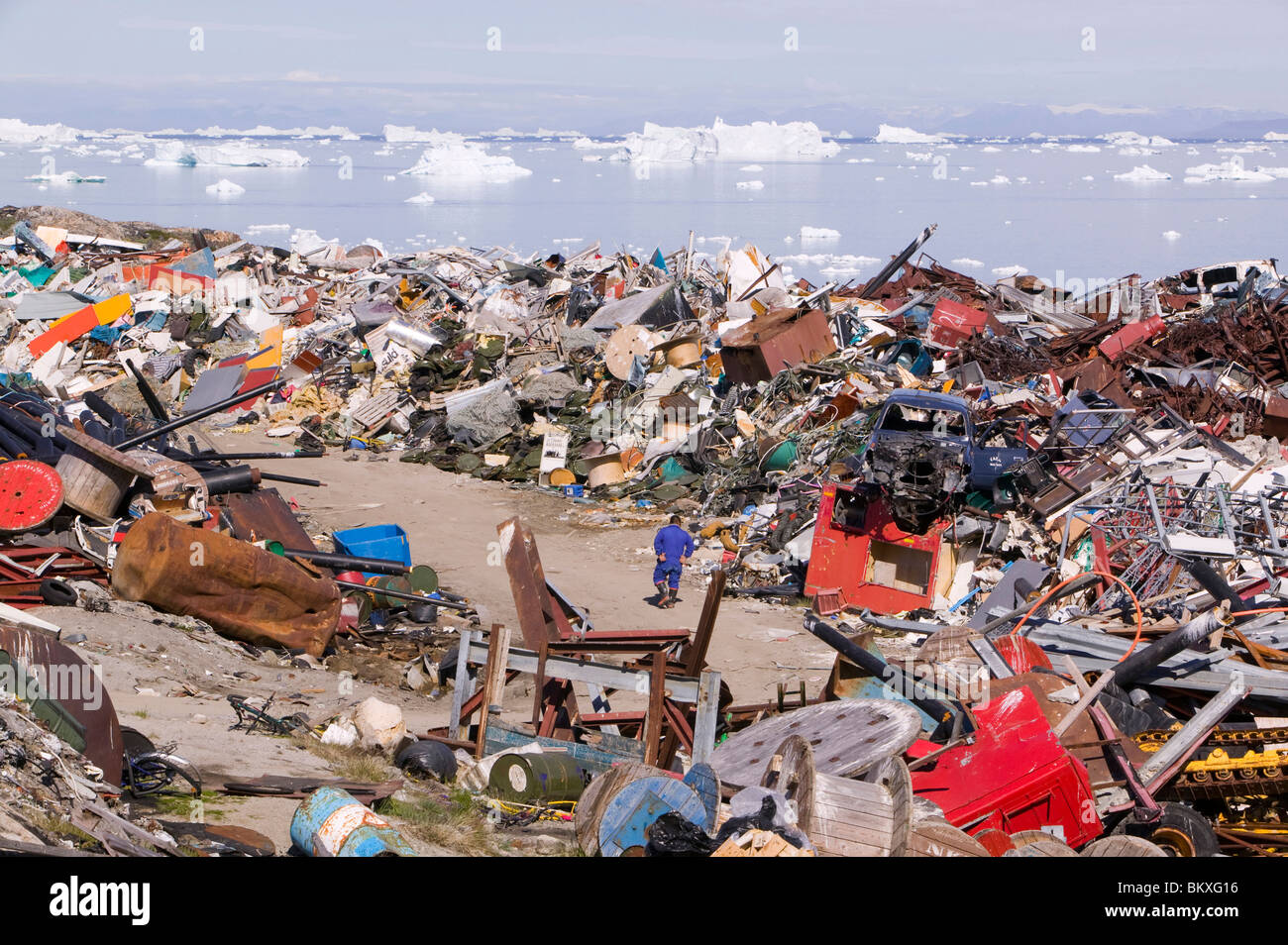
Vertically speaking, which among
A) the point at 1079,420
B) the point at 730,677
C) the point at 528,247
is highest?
the point at 528,247

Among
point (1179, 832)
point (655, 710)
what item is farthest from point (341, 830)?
point (1179, 832)

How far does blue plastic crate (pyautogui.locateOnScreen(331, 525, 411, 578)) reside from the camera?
11.8 metres

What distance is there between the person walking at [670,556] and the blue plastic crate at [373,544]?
2.67 metres

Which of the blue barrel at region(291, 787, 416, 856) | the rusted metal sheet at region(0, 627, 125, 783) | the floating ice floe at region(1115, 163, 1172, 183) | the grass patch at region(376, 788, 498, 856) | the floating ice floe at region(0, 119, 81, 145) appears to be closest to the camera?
the blue barrel at region(291, 787, 416, 856)

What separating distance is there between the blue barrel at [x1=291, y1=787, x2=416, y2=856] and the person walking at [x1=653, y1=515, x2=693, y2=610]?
6.47m

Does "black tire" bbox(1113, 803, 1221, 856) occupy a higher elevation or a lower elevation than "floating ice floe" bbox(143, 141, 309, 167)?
lower

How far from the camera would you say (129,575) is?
9305mm

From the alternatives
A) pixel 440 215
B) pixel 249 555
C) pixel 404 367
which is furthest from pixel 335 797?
pixel 440 215

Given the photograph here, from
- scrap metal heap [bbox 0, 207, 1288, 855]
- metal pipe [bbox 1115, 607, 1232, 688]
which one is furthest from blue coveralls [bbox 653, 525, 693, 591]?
metal pipe [bbox 1115, 607, 1232, 688]

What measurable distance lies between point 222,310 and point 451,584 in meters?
15.8

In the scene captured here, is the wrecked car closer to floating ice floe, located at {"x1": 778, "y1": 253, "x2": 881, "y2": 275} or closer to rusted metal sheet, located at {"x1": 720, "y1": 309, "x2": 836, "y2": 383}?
rusted metal sheet, located at {"x1": 720, "y1": 309, "x2": 836, "y2": 383}

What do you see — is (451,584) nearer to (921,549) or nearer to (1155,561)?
(921,549)

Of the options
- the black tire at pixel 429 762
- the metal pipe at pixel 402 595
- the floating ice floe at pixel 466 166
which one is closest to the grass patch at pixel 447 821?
the black tire at pixel 429 762

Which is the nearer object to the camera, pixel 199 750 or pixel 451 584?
pixel 199 750
